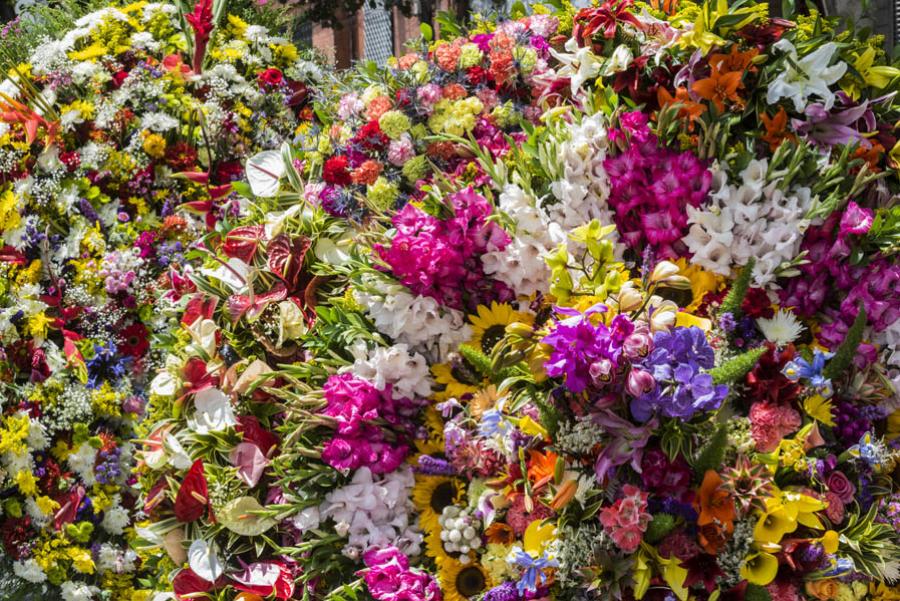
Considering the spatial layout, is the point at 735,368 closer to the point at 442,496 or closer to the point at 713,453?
the point at 713,453

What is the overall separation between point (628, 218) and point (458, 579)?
0.91 metres

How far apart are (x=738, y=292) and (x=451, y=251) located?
64cm

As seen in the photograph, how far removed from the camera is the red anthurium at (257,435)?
7.82ft

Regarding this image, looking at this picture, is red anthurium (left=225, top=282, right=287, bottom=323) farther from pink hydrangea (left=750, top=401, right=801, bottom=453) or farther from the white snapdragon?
pink hydrangea (left=750, top=401, right=801, bottom=453)

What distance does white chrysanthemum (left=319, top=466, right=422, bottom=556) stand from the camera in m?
2.20

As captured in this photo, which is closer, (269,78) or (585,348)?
(585,348)

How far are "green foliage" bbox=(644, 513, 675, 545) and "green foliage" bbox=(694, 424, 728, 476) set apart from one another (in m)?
0.11

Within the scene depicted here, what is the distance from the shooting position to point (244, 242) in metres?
2.62

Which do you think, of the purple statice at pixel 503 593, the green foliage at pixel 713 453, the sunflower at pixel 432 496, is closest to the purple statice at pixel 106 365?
the sunflower at pixel 432 496

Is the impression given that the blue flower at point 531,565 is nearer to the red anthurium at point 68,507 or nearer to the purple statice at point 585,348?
the purple statice at point 585,348

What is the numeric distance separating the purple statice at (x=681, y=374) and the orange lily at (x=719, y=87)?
0.66 m

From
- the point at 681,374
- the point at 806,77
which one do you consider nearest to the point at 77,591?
the point at 681,374

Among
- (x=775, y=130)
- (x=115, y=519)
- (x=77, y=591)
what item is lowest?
(x=77, y=591)

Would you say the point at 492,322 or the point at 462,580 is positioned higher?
the point at 492,322
